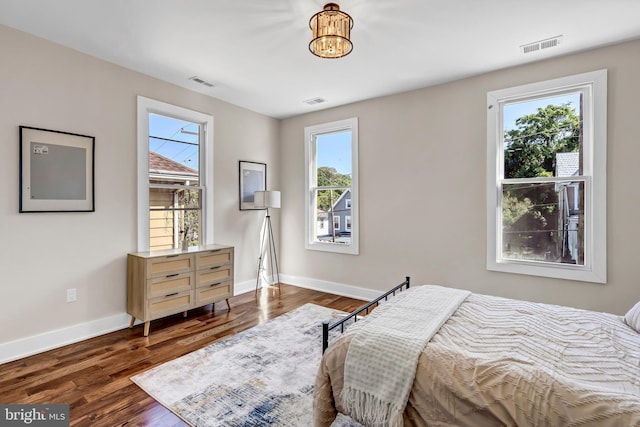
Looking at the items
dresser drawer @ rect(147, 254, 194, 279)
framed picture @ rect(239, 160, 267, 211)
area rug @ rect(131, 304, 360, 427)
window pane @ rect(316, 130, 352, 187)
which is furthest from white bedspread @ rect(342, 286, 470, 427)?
framed picture @ rect(239, 160, 267, 211)

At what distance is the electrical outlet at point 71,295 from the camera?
116 inches

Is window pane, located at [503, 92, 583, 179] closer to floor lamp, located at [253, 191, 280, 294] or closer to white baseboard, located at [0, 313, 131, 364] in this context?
floor lamp, located at [253, 191, 280, 294]

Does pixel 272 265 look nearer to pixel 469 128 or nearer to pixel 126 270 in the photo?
pixel 126 270

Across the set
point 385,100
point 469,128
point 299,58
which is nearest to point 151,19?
point 299,58

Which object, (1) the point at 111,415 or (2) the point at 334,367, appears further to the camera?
(1) the point at 111,415

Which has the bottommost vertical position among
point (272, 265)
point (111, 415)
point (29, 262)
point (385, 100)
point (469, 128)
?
point (111, 415)

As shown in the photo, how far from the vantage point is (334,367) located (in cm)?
163

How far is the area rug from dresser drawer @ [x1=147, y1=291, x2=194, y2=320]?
75 cm

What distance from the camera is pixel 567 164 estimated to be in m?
3.07

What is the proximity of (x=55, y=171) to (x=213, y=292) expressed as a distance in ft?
6.44

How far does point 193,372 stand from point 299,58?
2.98 m

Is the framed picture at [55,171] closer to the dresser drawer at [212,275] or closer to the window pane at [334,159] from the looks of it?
the dresser drawer at [212,275]

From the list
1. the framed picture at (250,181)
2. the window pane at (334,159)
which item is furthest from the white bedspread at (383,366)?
the framed picture at (250,181)

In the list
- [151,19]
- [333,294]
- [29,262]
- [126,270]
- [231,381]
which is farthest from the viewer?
[333,294]
